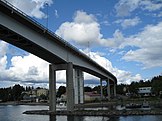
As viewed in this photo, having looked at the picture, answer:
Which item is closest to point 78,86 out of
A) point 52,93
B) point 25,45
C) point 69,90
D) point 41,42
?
point 52,93

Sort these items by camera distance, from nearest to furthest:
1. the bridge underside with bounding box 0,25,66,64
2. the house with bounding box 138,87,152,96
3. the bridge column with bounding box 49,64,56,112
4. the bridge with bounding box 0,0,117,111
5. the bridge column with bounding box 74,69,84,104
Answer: the bridge with bounding box 0,0,117,111 < the bridge underside with bounding box 0,25,66,64 < the bridge column with bounding box 49,64,56,112 < the bridge column with bounding box 74,69,84,104 < the house with bounding box 138,87,152,96

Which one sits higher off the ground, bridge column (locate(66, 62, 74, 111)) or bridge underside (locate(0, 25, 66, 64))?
bridge underside (locate(0, 25, 66, 64))

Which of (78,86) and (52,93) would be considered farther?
Answer: (78,86)

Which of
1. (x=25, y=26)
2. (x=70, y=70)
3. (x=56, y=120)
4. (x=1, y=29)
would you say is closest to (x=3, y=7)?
(x=1, y=29)

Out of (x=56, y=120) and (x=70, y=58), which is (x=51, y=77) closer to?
(x=70, y=58)

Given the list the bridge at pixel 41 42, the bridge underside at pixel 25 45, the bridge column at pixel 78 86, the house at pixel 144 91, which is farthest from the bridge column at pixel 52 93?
the house at pixel 144 91

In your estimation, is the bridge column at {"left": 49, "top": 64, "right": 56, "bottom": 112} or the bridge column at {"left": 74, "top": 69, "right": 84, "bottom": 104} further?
the bridge column at {"left": 74, "top": 69, "right": 84, "bottom": 104}

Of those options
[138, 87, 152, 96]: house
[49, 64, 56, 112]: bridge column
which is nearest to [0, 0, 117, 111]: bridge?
[49, 64, 56, 112]: bridge column

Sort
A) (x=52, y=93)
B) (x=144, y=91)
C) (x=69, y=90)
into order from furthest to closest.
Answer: (x=144, y=91) → (x=52, y=93) → (x=69, y=90)

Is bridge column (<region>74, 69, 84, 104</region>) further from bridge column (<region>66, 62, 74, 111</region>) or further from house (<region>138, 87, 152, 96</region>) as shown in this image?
house (<region>138, 87, 152, 96</region>)

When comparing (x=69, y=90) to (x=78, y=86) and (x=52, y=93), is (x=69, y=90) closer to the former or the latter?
(x=52, y=93)

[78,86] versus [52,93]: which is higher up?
[78,86]

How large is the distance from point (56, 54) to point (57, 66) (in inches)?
312

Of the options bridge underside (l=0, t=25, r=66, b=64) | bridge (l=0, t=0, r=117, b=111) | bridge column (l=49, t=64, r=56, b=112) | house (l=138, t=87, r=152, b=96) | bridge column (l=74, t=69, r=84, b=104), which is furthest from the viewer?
house (l=138, t=87, r=152, b=96)
